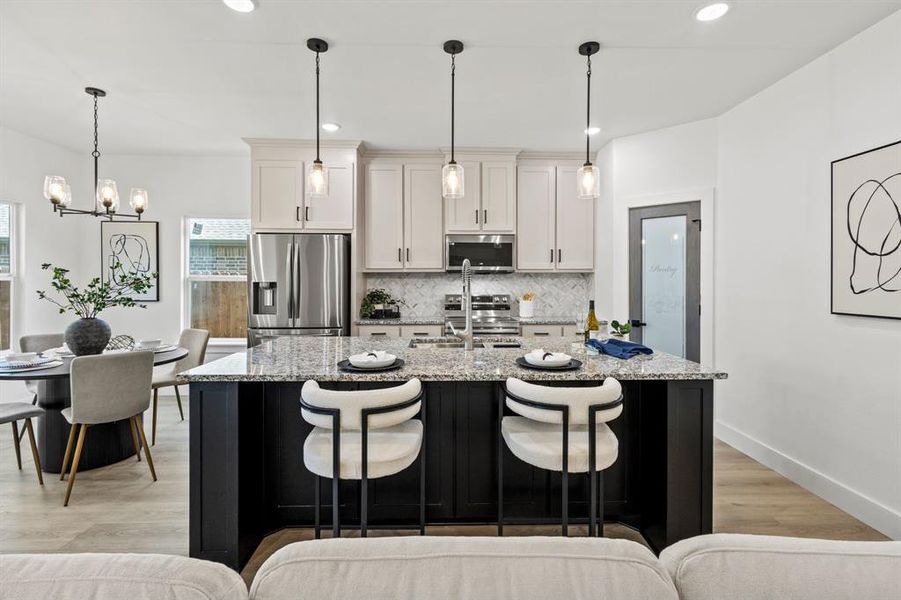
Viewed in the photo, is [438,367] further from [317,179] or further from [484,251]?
[484,251]

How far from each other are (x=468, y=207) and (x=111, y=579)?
436cm

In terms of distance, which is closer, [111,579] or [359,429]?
[111,579]

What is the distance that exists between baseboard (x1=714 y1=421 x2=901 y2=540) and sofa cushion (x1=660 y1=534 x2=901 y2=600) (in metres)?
2.29

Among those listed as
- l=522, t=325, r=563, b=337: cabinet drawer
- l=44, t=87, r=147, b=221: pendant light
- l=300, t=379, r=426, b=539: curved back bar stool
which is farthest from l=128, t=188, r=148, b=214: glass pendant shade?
l=522, t=325, r=563, b=337: cabinet drawer

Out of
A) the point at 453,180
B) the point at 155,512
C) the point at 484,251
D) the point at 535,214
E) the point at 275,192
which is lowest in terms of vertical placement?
the point at 155,512

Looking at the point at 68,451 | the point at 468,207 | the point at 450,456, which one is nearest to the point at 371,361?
the point at 450,456

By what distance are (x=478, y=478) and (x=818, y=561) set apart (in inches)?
68.0

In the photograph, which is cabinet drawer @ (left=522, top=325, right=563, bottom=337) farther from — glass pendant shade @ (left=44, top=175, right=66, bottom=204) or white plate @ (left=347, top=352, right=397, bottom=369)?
glass pendant shade @ (left=44, top=175, right=66, bottom=204)

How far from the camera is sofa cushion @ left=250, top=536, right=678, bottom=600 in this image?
71cm

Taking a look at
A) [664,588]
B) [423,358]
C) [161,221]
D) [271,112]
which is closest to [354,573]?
[664,588]

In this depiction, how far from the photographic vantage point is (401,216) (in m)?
4.80

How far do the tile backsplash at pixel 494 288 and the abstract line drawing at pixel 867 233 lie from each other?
258 cm

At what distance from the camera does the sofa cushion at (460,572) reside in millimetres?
712

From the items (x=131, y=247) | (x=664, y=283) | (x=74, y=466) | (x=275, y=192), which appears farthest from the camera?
(x=131, y=247)
